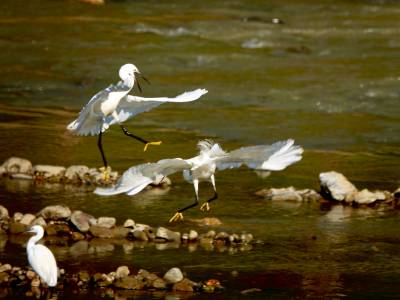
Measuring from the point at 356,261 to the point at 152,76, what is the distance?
50.5 feet

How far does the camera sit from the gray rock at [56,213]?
16.9 m

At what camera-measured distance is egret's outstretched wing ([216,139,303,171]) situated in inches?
539

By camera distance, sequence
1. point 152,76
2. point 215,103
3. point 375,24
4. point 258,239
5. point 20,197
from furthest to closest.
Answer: point 375,24 < point 152,76 < point 215,103 < point 20,197 < point 258,239

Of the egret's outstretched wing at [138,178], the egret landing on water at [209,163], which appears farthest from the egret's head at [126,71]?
the egret's outstretched wing at [138,178]

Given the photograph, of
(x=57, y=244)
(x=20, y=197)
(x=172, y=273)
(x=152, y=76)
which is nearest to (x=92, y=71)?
(x=152, y=76)

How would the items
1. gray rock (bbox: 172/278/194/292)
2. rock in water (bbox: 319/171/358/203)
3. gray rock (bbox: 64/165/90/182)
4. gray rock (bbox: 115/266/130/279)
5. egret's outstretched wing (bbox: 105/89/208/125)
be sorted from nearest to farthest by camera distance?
1. gray rock (bbox: 172/278/194/292)
2. gray rock (bbox: 115/266/130/279)
3. egret's outstretched wing (bbox: 105/89/208/125)
4. rock in water (bbox: 319/171/358/203)
5. gray rock (bbox: 64/165/90/182)

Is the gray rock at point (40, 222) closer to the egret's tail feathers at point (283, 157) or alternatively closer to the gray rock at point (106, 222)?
the gray rock at point (106, 222)

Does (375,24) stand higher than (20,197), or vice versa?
(375,24)

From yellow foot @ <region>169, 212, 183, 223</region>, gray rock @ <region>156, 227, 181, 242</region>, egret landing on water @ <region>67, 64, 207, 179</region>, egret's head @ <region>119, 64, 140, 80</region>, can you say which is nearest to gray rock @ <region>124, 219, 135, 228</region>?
gray rock @ <region>156, 227, 181, 242</region>

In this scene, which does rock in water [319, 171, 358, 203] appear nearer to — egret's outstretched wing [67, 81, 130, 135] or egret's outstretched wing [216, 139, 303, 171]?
egret's outstretched wing [67, 81, 130, 135]

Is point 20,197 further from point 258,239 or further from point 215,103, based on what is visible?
point 215,103

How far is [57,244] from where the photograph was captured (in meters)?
16.3

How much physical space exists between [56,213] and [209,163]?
2.63m

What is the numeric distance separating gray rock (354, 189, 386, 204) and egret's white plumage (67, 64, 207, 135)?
4108mm
